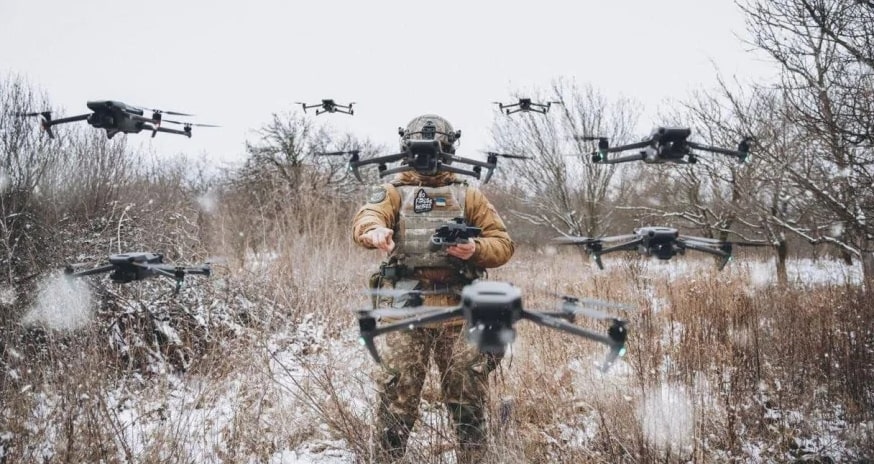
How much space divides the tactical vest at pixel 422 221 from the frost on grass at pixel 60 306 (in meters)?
4.70

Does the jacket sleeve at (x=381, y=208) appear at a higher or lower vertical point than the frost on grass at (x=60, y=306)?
higher

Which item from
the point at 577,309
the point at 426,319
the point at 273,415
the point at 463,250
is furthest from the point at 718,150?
the point at 273,415

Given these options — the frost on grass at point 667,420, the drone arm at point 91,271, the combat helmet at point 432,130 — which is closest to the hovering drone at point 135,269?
the drone arm at point 91,271

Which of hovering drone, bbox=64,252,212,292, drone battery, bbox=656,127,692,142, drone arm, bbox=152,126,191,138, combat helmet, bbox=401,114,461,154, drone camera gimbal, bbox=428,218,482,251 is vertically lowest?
hovering drone, bbox=64,252,212,292

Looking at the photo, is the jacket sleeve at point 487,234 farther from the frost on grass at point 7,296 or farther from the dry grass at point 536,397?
the frost on grass at point 7,296

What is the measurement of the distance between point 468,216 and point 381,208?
26.5 inches

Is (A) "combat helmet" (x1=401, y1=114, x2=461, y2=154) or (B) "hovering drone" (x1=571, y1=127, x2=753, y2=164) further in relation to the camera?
(A) "combat helmet" (x1=401, y1=114, x2=461, y2=154)

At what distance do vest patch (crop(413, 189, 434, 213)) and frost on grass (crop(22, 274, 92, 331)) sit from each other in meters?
4.82

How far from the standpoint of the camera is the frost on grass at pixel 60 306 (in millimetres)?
5105

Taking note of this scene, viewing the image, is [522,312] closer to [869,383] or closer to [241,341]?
[869,383]

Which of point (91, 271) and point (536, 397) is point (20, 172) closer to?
point (91, 271)

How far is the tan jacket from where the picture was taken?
258cm

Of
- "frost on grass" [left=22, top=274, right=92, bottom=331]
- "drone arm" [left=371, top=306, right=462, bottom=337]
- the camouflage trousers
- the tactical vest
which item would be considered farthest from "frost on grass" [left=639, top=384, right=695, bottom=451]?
"frost on grass" [left=22, top=274, right=92, bottom=331]

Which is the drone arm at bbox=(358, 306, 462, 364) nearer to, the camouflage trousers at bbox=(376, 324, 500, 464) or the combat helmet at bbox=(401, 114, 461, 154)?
the combat helmet at bbox=(401, 114, 461, 154)
